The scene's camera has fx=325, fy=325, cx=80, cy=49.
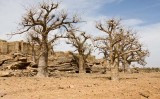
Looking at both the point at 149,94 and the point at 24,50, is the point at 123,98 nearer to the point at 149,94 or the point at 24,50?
the point at 149,94

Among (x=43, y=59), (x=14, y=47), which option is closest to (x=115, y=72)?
(x=43, y=59)

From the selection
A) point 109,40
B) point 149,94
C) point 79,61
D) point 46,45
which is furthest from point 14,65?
point 149,94

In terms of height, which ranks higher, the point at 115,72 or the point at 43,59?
the point at 43,59

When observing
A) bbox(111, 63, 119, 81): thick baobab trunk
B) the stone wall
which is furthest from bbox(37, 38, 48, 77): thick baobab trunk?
the stone wall

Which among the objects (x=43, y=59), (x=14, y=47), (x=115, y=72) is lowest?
(x=115, y=72)

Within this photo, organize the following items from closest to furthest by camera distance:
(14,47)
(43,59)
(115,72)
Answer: (115,72), (43,59), (14,47)

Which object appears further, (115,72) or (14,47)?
(14,47)

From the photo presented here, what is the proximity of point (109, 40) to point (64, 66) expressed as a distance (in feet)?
57.7

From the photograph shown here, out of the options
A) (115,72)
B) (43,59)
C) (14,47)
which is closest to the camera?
(115,72)

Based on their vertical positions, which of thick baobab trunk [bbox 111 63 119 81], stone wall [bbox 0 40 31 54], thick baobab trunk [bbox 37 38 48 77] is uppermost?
stone wall [bbox 0 40 31 54]

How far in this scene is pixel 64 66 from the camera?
163 ft

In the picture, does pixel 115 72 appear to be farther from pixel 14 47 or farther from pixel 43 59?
pixel 14 47

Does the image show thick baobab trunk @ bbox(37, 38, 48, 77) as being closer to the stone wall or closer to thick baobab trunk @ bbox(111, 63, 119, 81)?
thick baobab trunk @ bbox(111, 63, 119, 81)

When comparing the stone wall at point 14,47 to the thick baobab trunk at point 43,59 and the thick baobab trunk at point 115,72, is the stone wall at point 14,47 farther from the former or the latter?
the thick baobab trunk at point 115,72
